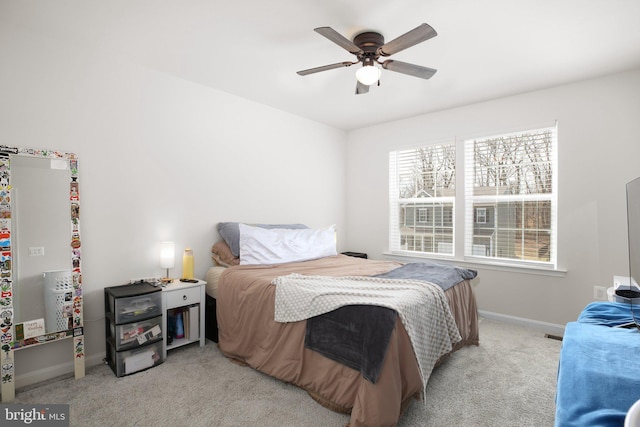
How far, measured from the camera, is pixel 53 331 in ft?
7.72

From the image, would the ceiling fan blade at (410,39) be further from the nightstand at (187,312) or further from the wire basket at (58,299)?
the wire basket at (58,299)

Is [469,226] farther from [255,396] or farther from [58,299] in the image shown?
[58,299]

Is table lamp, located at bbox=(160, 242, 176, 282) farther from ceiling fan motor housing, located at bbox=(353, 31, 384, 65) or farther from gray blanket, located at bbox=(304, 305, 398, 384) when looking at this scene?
ceiling fan motor housing, located at bbox=(353, 31, 384, 65)

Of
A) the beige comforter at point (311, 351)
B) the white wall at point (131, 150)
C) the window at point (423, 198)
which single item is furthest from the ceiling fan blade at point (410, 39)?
the window at point (423, 198)

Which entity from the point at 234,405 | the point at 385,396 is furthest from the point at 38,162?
the point at 385,396

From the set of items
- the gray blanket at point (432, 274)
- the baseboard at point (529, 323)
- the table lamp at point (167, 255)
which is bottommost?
the baseboard at point (529, 323)

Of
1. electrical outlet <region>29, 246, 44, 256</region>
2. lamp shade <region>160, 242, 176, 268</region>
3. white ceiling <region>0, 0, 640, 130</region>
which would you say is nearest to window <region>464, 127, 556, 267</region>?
white ceiling <region>0, 0, 640, 130</region>

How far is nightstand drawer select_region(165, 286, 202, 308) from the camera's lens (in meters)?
2.73

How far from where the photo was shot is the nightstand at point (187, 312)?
9.14ft

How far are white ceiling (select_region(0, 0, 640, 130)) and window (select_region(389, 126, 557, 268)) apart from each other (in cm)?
73

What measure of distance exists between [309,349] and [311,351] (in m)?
0.02

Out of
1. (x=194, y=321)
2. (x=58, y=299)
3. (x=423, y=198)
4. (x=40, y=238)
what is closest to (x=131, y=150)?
(x=40, y=238)

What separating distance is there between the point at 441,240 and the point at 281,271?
2.41 metres

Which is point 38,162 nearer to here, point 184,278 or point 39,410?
point 184,278
